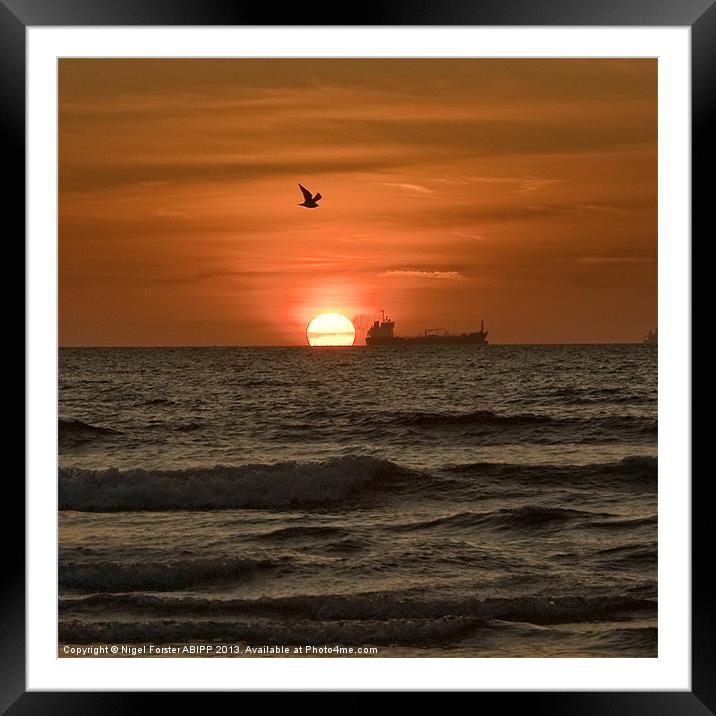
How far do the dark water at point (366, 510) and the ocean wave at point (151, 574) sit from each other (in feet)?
0.04

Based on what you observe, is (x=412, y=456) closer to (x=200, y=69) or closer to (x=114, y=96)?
(x=200, y=69)

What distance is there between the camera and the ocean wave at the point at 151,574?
421 cm

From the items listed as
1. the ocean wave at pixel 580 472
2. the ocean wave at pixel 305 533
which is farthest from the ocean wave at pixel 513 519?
the ocean wave at pixel 580 472

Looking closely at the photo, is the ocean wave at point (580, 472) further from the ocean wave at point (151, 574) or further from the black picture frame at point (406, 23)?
the black picture frame at point (406, 23)

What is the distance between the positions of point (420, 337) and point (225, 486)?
11335 millimetres

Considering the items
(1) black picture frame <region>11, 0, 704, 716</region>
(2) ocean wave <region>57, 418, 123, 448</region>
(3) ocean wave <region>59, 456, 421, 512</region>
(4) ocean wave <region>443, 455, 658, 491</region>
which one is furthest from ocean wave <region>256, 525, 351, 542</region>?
(2) ocean wave <region>57, 418, 123, 448</region>

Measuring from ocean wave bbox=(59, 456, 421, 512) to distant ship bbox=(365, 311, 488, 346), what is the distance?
21.9ft

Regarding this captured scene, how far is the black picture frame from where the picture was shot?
2020 mm

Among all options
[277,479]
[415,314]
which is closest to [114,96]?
[415,314]

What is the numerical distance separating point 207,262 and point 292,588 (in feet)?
33.9

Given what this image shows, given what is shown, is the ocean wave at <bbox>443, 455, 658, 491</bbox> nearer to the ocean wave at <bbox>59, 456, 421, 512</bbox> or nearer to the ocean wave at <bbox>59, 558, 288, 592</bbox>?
the ocean wave at <bbox>59, 456, 421, 512</bbox>

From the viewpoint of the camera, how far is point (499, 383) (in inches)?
646

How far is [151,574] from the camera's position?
4.48 metres

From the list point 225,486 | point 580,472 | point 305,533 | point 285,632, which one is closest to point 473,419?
point 580,472
